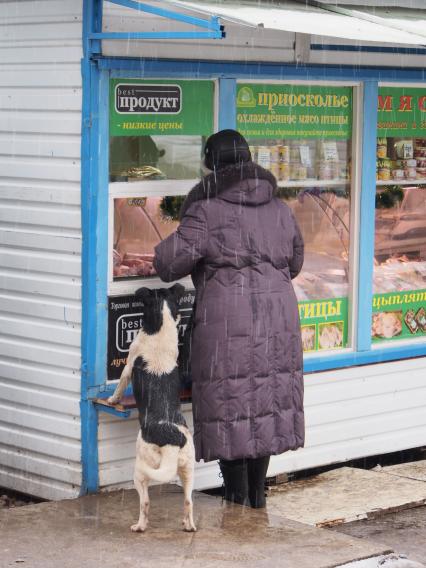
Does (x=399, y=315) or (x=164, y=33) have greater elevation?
(x=164, y=33)

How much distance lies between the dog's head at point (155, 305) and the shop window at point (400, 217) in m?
2.21

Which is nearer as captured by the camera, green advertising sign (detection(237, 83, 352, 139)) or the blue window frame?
the blue window frame

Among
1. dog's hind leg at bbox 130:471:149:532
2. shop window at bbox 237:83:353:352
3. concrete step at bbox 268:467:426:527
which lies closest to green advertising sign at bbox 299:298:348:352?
shop window at bbox 237:83:353:352

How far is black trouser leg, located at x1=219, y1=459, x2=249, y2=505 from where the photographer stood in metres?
6.86

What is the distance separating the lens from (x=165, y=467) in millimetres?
6227

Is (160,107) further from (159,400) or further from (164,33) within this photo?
(159,400)

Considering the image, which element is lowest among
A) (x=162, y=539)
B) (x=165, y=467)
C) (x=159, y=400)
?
(x=162, y=539)

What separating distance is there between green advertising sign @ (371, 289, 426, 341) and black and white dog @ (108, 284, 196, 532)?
216cm

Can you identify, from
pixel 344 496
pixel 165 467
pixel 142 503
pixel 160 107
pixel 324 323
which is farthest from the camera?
pixel 324 323

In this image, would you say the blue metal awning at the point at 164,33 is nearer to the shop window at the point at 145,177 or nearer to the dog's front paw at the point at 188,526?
the shop window at the point at 145,177

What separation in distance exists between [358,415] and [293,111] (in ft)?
6.40

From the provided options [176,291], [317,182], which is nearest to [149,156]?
[176,291]

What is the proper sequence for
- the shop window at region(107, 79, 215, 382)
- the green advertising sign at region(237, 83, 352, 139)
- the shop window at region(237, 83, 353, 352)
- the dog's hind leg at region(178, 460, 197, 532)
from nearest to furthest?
the dog's hind leg at region(178, 460, 197, 532)
the shop window at region(107, 79, 215, 382)
the green advertising sign at region(237, 83, 352, 139)
the shop window at region(237, 83, 353, 352)

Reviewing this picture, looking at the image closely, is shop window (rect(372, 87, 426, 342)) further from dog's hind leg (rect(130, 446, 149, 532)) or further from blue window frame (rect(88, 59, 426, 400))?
dog's hind leg (rect(130, 446, 149, 532))
